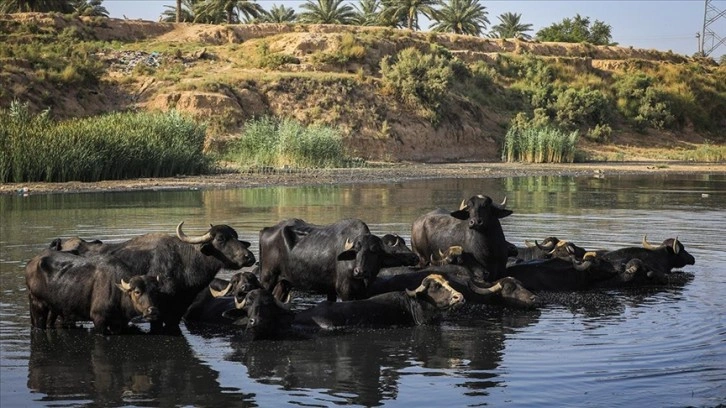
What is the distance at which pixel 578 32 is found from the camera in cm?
9844

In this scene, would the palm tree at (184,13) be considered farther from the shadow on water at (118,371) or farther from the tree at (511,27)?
the shadow on water at (118,371)

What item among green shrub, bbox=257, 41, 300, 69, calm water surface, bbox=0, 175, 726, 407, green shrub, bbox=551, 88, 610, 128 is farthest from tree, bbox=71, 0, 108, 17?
calm water surface, bbox=0, 175, 726, 407

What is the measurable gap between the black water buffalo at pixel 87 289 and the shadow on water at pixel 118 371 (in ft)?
0.80

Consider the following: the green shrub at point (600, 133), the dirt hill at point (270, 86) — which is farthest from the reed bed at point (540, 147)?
the green shrub at point (600, 133)

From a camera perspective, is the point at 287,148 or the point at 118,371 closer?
the point at 118,371

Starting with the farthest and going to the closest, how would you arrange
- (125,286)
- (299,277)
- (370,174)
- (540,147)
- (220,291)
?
(540,147), (370,174), (299,277), (220,291), (125,286)

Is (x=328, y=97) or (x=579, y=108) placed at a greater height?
(x=579, y=108)

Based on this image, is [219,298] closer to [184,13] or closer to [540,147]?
[540,147]

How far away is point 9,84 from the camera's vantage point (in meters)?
50.1

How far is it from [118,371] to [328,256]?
381cm

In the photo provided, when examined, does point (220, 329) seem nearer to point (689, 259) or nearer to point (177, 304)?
point (177, 304)

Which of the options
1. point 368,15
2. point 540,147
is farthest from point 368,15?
point 540,147

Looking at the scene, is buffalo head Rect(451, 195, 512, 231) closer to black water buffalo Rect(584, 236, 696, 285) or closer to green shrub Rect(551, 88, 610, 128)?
black water buffalo Rect(584, 236, 696, 285)

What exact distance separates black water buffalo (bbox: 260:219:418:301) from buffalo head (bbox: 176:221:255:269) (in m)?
1.02
